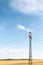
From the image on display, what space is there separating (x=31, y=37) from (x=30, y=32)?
1101mm

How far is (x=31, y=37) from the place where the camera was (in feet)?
111

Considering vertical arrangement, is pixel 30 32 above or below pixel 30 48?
above

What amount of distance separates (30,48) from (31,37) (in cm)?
211

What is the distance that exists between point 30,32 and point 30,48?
2.89m

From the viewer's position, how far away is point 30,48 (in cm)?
3297

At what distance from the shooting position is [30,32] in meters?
33.2

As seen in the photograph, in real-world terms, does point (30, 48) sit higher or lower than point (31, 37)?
lower
